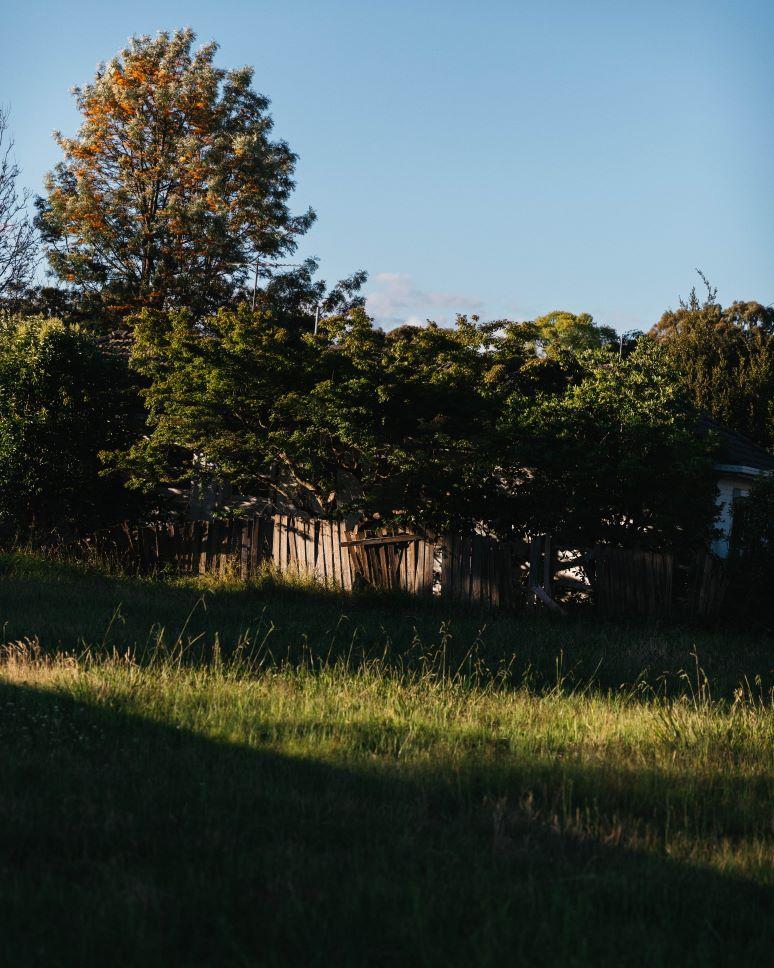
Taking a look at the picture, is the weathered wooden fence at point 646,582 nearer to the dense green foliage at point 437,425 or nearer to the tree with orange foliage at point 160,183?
the dense green foliage at point 437,425

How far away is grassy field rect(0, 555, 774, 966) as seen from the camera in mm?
3533

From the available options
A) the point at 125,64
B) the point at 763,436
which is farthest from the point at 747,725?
the point at 125,64

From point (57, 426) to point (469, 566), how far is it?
376 inches

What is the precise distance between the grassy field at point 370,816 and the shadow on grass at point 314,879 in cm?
1

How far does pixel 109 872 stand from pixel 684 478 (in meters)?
12.3

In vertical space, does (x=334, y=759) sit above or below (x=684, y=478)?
below

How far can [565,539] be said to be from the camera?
1483 centimetres

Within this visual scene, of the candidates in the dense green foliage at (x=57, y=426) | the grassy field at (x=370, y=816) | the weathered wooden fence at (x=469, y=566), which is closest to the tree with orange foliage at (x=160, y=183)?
the dense green foliage at (x=57, y=426)

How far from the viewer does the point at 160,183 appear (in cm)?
3372

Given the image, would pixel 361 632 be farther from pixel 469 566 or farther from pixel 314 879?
pixel 314 879

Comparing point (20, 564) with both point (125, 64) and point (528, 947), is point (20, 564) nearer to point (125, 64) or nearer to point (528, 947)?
point (528, 947)

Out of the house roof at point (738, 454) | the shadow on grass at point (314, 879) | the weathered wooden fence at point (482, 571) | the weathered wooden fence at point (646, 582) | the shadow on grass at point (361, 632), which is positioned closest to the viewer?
the shadow on grass at point (314, 879)

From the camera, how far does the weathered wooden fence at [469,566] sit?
46.3 ft

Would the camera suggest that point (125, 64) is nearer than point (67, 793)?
No
